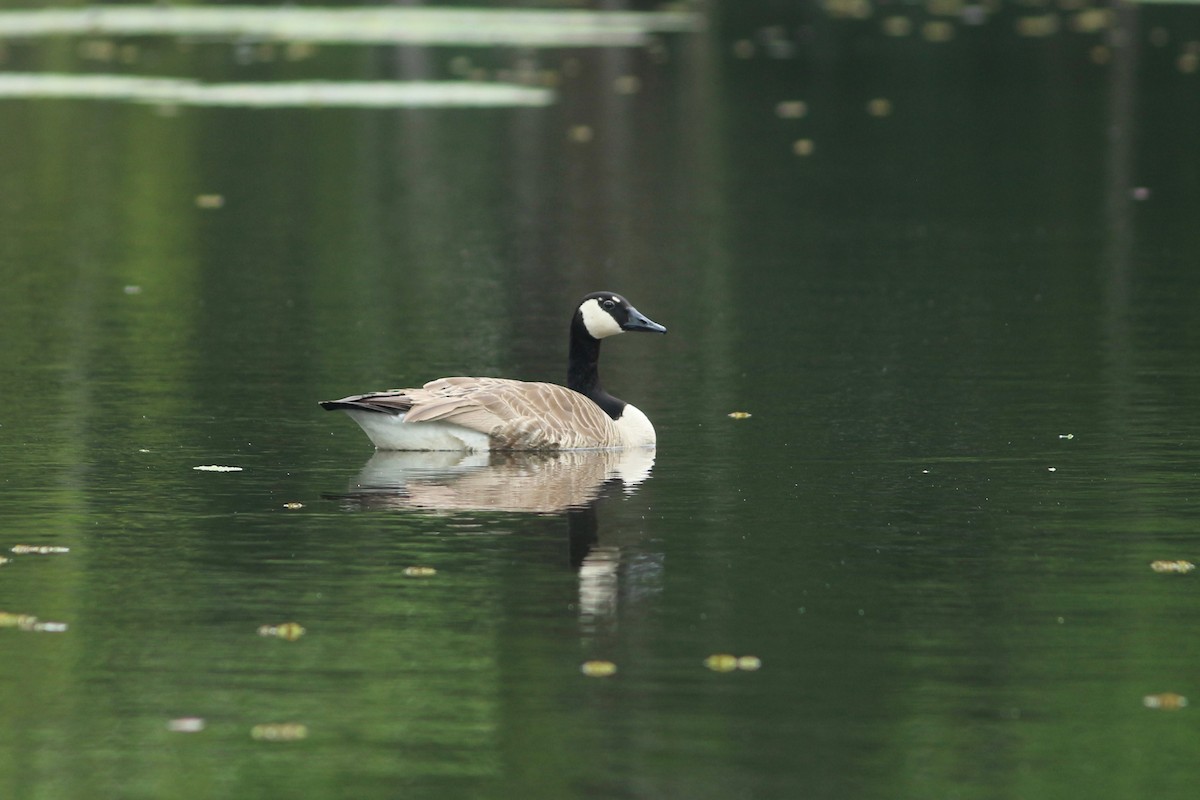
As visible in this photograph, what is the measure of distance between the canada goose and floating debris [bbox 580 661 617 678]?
166 inches

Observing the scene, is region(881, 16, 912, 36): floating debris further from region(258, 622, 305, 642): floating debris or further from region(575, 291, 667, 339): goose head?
region(258, 622, 305, 642): floating debris

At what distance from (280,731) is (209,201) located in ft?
56.8

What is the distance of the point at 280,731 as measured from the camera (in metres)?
7.53

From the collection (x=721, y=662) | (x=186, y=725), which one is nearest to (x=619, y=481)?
(x=721, y=662)

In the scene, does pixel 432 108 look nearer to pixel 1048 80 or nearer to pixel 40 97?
pixel 40 97

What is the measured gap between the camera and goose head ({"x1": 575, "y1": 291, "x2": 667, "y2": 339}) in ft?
43.7

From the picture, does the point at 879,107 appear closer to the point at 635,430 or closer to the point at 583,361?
the point at 583,361

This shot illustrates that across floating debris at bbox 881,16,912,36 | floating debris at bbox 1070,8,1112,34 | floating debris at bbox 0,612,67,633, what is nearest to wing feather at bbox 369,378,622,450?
floating debris at bbox 0,612,67,633

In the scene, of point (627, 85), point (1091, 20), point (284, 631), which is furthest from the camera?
point (1091, 20)

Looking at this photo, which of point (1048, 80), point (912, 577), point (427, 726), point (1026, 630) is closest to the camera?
point (427, 726)

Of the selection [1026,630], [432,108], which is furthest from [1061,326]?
[432,108]

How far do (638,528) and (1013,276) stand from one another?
9.44m

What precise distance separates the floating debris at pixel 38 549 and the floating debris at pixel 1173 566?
443cm

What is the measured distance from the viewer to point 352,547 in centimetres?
1028
